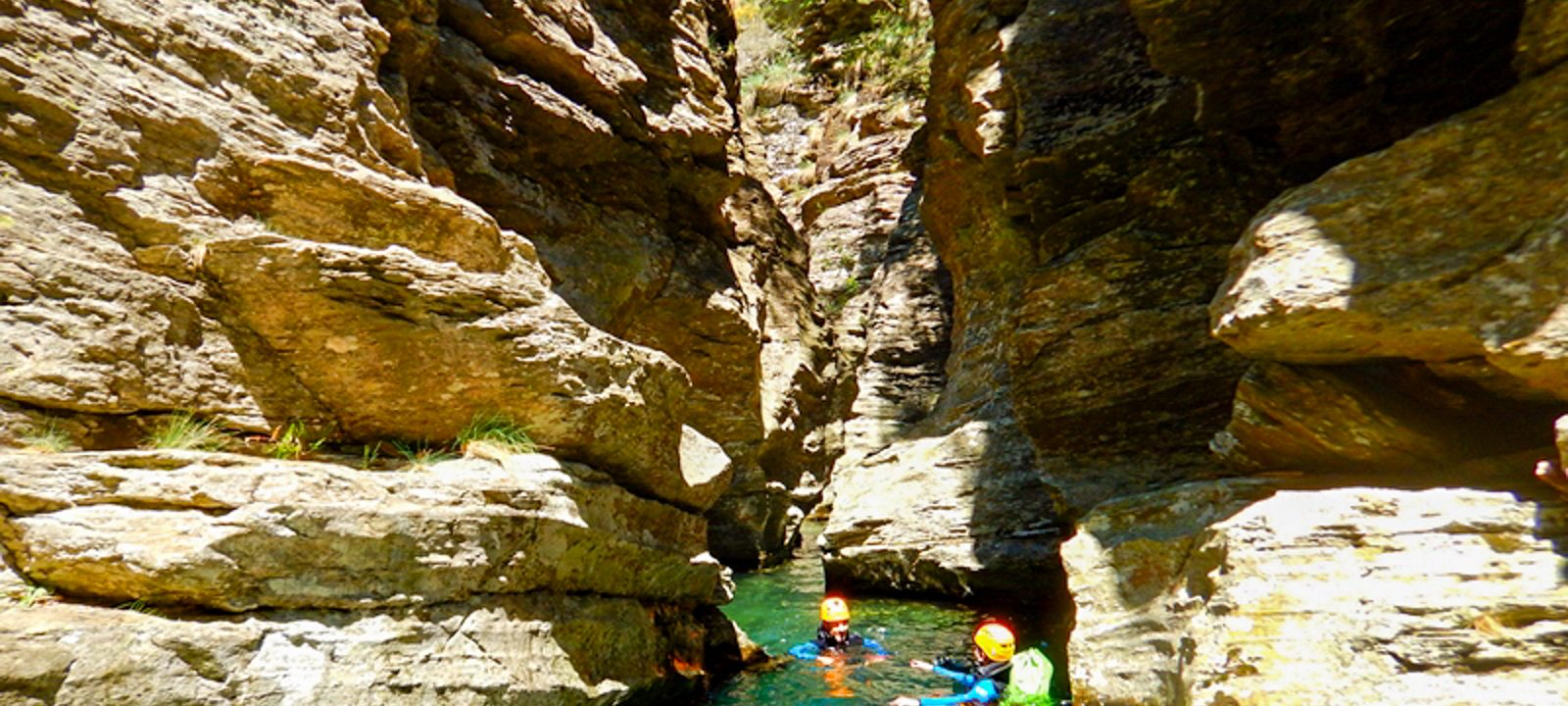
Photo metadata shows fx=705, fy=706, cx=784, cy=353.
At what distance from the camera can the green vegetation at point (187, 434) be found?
4.61 m

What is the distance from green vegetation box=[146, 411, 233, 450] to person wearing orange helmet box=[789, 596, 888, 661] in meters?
7.88

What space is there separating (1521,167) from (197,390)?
962 centimetres

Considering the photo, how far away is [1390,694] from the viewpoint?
14.6ft

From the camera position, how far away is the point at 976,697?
830cm

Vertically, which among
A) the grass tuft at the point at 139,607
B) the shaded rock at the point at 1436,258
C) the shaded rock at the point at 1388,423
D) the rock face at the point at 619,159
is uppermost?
the rock face at the point at 619,159

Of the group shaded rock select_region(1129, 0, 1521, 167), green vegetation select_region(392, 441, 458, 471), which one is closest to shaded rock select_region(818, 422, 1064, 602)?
shaded rock select_region(1129, 0, 1521, 167)

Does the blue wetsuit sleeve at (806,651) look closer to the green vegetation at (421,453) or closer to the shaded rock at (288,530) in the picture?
the shaded rock at (288,530)

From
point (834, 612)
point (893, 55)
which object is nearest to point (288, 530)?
point (834, 612)

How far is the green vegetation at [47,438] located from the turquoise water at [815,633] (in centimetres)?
622

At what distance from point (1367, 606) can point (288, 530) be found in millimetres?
7127

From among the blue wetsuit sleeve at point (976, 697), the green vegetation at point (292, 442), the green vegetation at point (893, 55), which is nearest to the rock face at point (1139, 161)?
the blue wetsuit sleeve at point (976, 697)

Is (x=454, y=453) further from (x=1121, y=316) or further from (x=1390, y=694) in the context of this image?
(x=1121, y=316)

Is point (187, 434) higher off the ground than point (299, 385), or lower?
lower

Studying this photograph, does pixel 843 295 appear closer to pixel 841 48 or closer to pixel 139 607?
pixel 841 48
